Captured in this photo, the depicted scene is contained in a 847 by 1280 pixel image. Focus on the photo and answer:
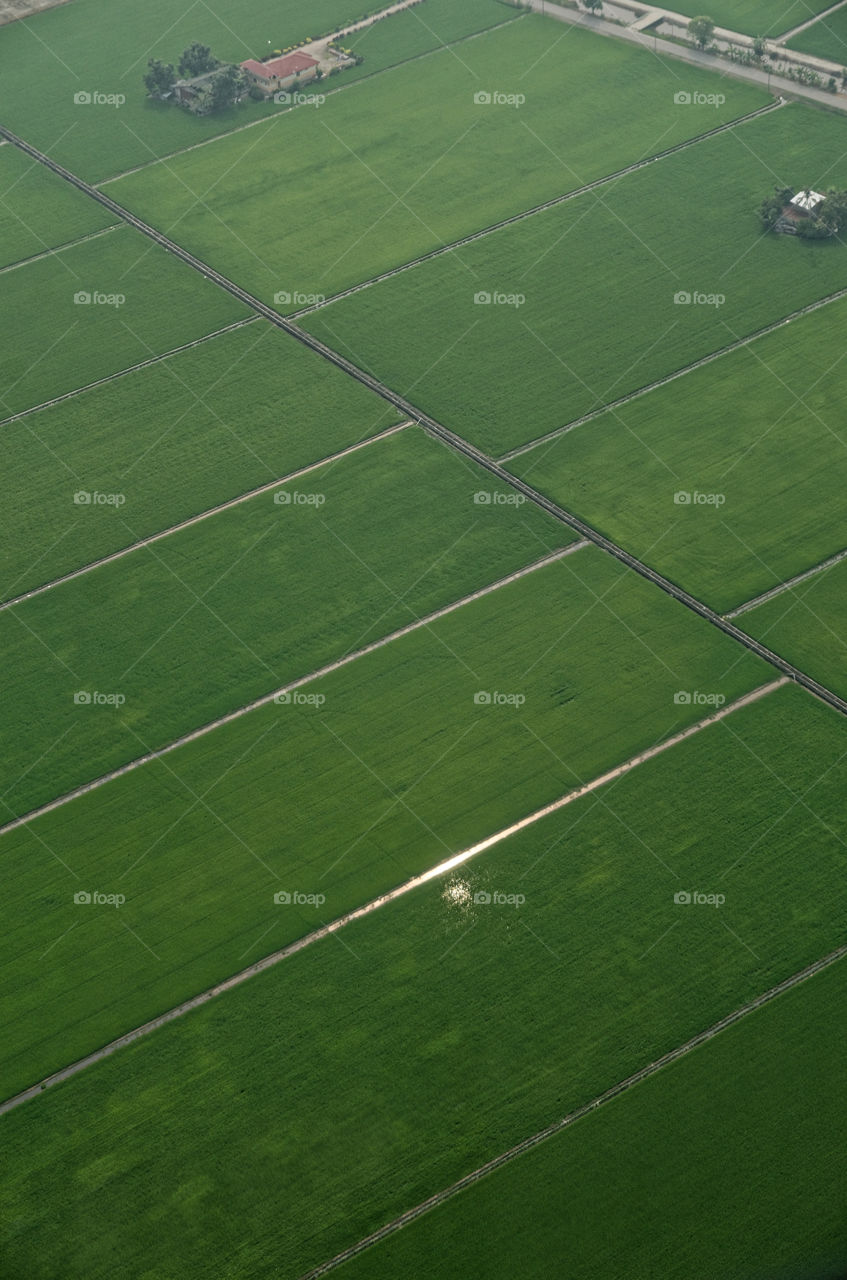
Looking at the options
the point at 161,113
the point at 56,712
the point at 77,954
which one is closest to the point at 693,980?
the point at 77,954

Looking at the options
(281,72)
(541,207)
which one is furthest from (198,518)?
(281,72)

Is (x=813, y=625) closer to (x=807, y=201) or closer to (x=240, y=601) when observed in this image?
(x=240, y=601)

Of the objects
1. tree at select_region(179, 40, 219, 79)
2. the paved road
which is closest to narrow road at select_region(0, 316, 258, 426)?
tree at select_region(179, 40, 219, 79)

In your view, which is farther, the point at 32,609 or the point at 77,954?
the point at 32,609

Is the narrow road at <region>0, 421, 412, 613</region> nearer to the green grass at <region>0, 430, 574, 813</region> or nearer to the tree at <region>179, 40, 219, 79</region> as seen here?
the green grass at <region>0, 430, 574, 813</region>

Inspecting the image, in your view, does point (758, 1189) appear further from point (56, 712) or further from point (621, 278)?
point (621, 278)

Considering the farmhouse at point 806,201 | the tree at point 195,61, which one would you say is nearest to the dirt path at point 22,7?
the tree at point 195,61
